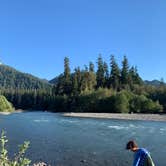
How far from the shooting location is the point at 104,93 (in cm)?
11088

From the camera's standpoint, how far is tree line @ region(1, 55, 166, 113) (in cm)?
10406

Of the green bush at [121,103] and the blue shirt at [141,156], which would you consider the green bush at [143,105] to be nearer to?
the green bush at [121,103]

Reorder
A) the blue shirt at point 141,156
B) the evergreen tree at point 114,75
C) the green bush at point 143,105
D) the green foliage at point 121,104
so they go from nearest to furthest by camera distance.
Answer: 1. the blue shirt at point 141,156
2. the green bush at point 143,105
3. the green foliage at point 121,104
4. the evergreen tree at point 114,75

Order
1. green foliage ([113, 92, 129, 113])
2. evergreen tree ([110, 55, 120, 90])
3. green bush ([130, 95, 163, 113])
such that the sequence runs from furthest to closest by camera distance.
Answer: evergreen tree ([110, 55, 120, 90]) < green foliage ([113, 92, 129, 113]) < green bush ([130, 95, 163, 113])

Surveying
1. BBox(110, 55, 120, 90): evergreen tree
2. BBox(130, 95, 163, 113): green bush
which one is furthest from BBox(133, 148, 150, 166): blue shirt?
BBox(110, 55, 120, 90): evergreen tree

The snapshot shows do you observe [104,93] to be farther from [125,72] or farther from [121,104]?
[125,72]

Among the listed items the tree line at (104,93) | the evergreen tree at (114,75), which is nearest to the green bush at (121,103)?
the tree line at (104,93)

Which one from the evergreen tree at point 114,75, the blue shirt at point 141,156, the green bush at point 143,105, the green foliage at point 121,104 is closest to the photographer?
the blue shirt at point 141,156

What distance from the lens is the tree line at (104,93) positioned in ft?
341

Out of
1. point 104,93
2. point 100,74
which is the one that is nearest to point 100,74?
point 100,74

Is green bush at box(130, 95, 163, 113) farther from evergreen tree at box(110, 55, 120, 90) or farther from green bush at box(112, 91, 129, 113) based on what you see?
evergreen tree at box(110, 55, 120, 90)

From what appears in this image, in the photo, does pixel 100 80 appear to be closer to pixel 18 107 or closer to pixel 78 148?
pixel 18 107

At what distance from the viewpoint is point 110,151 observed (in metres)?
29.6

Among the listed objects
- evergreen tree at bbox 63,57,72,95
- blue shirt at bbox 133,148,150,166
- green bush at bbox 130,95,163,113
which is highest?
evergreen tree at bbox 63,57,72,95
